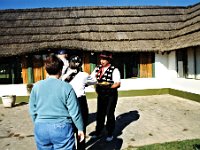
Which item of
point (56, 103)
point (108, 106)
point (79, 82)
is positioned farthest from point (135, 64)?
point (56, 103)

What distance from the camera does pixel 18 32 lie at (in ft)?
47.1

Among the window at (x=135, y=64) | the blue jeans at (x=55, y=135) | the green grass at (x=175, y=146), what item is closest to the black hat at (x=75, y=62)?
the blue jeans at (x=55, y=135)

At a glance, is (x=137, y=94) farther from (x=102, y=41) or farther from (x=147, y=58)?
(x=102, y=41)

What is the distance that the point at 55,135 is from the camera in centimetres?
321

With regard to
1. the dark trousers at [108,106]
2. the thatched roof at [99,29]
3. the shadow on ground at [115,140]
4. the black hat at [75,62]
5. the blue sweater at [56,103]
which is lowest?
the shadow on ground at [115,140]

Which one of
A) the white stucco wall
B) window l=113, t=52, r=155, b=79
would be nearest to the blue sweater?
the white stucco wall

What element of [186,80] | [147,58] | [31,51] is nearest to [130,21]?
[147,58]

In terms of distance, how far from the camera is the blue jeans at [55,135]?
3.21 m

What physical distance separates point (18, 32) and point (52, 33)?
6.08ft

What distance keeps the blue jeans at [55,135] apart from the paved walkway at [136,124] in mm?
2724

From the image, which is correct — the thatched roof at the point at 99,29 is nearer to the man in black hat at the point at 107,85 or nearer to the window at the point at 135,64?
the window at the point at 135,64

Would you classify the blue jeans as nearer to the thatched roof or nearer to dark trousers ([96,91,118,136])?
dark trousers ([96,91,118,136])

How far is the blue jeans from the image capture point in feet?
10.5

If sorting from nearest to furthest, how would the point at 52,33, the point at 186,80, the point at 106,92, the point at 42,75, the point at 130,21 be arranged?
the point at 106,92 → the point at 186,80 → the point at 42,75 → the point at 52,33 → the point at 130,21
